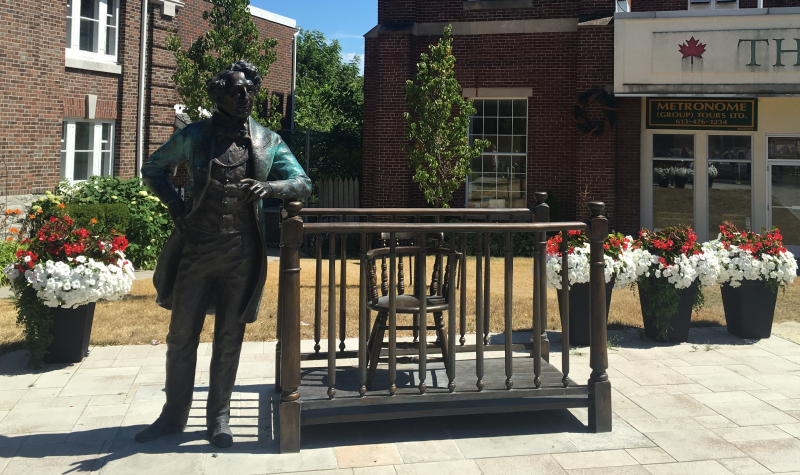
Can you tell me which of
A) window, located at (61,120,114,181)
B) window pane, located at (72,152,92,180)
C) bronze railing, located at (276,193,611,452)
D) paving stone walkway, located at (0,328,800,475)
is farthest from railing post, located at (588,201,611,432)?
window pane, located at (72,152,92,180)

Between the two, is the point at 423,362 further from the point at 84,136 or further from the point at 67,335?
the point at 84,136

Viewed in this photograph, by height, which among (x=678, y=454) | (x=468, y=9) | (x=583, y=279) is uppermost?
(x=468, y=9)

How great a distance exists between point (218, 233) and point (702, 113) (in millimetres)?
14206

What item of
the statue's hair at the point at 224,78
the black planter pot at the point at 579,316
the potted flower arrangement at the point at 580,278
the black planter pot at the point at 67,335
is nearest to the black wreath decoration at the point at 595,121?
the potted flower arrangement at the point at 580,278

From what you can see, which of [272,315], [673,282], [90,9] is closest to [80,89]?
[90,9]

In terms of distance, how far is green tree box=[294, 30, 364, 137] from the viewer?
22.5 m

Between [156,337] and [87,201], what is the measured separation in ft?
22.6

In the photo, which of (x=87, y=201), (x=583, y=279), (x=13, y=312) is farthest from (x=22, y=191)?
(x=583, y=279)

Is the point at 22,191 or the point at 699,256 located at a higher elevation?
the point at 22,191

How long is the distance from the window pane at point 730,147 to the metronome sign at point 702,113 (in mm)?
257

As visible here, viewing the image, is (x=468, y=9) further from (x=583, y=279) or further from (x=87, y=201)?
(x=583, y=279)

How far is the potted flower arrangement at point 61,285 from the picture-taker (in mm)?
6164

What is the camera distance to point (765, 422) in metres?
4.97

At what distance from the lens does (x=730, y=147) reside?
1619 cm
